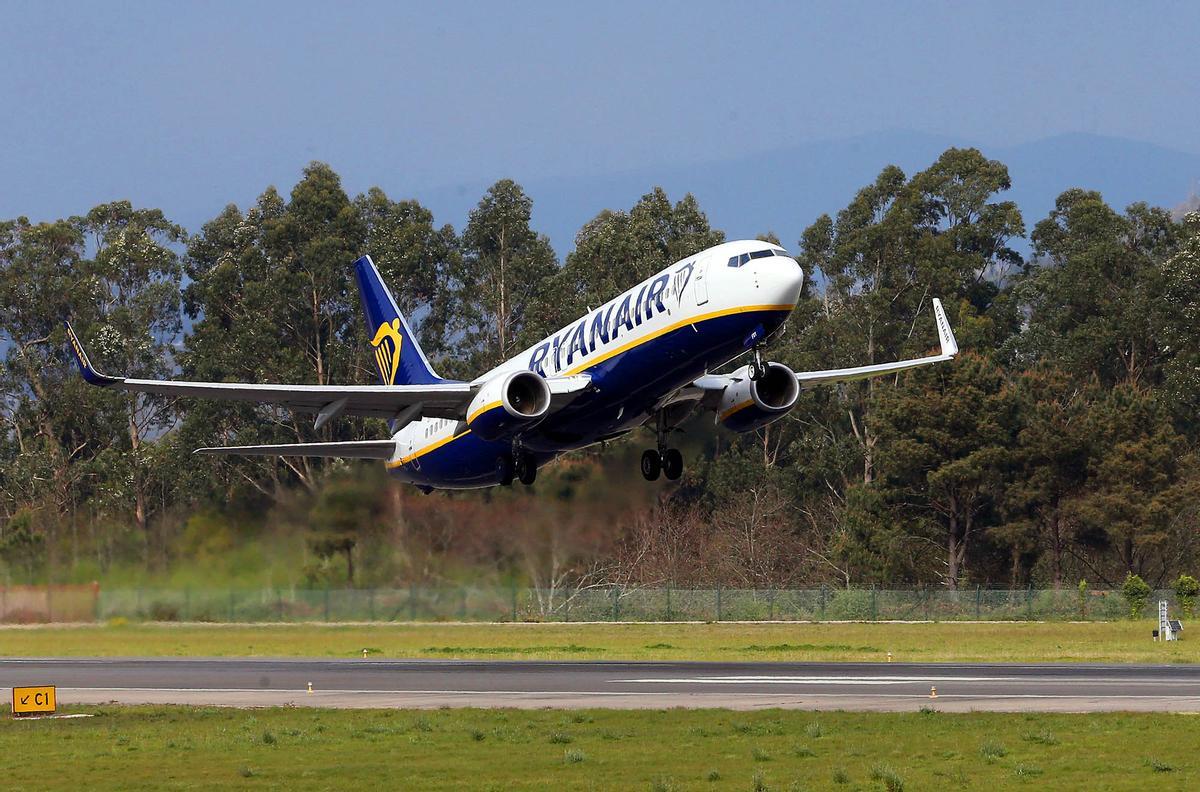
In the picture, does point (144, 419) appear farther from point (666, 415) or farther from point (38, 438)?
point (666, 415)

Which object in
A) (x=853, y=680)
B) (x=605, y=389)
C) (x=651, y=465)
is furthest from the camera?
(x=651, y=465)

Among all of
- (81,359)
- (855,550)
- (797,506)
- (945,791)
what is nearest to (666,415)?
(81,359)

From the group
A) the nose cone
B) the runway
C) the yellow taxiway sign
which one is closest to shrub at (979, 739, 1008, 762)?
the runway

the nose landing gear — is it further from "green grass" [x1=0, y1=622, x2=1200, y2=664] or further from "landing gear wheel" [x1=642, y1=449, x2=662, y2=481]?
"green grass" [x1=0, y1=622, x2=1200, y2=664]

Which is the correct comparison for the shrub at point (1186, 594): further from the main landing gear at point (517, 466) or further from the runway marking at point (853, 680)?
the main landing gear at point (517, 466)

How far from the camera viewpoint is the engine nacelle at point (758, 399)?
4484cm

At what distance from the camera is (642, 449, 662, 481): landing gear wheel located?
4838cm

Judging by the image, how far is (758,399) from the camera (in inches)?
1793

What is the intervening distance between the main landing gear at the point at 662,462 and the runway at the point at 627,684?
5.72 metres

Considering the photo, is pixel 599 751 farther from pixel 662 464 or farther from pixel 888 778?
A: pixel 662 464

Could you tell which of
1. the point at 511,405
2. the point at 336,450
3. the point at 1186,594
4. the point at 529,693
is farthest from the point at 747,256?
the point at 1186,594

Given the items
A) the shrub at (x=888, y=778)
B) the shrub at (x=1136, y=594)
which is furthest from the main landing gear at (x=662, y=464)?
the shrub at (x=1136, y=594)

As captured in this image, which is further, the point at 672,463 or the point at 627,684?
the point at 672,463

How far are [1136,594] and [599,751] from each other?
174ft
